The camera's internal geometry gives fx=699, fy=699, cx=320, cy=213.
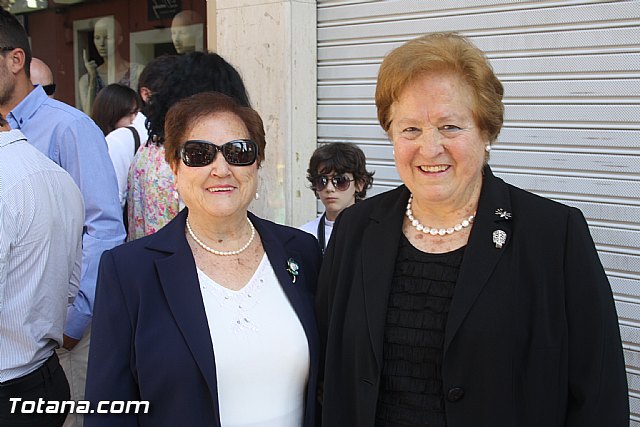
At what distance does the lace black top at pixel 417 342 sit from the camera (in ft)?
7.07

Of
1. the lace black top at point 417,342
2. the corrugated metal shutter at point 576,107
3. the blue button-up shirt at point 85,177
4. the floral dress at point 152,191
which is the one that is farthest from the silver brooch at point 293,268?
the corrugated metal shutter at point 576,107

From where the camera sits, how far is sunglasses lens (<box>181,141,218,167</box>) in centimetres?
247

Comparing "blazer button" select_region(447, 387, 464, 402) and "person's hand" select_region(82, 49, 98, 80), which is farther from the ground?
"person's hand" select_region(82, 49, 98, 80)

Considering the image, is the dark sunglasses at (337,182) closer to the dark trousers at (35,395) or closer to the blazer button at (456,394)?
the dark trousers at (35,395)

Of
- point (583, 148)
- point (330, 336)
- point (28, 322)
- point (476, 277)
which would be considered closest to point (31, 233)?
point (28, 322)

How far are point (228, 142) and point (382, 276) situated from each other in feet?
2.41

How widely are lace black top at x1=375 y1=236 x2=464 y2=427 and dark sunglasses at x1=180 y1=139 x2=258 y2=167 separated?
0.72 meters

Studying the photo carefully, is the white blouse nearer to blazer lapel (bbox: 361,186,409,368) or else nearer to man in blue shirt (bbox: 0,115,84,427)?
blazer lapel (bbox: 361,186,409,368)

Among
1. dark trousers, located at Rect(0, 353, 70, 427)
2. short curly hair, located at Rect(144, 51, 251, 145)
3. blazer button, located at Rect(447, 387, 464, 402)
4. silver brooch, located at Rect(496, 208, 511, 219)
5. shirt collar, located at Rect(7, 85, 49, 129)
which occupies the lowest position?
dark trousers, located at Rect(0, 353, 70, 427)

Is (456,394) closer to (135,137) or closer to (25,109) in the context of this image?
(25,109)

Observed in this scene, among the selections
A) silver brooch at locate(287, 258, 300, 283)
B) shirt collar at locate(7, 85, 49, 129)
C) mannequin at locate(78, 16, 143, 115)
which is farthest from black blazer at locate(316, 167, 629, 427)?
mannequin at locate(78, 16, 143, 115)

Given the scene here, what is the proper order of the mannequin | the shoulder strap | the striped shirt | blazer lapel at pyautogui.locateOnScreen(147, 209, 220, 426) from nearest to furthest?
1. blazer lapel at pyautogui.locateOnScreen(147, 209, 220, 426)
2. the striped shirt
3. the shoulder strap
4. the mannequin

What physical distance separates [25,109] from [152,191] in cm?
78

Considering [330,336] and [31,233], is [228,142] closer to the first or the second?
[330,336]
